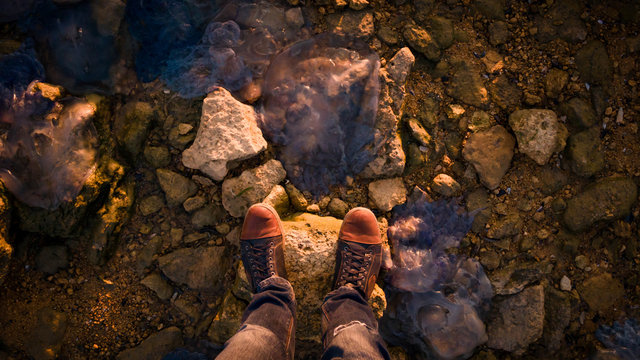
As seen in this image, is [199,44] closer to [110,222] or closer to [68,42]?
[68,42]

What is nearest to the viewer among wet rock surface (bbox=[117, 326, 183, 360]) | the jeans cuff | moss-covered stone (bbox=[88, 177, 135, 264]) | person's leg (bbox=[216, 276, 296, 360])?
person's leg (bbox=[216, 276, 296, 360])

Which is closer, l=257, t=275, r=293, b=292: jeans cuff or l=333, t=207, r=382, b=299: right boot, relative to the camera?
l=257, t=275, r=293, b=292: jeans cuff

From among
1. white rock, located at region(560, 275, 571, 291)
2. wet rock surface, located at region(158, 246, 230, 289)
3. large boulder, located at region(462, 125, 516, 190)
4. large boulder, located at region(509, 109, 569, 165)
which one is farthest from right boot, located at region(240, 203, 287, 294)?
white rock, located at region(560, 275, 571, 291)

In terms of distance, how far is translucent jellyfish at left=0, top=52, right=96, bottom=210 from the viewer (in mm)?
2234

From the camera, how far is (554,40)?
2639 mm

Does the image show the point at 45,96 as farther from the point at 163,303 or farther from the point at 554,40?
the point at 554,40

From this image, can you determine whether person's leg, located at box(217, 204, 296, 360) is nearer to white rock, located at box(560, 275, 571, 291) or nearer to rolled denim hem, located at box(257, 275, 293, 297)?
rolled denim hem, located at box(257, 275, 293, 297)

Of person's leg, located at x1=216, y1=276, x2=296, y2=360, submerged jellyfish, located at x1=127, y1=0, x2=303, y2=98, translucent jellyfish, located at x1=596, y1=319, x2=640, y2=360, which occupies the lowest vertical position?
translucent jellyfish, located at x1=596, y1=319, x2=640, y2=360

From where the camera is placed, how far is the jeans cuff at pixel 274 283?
2.16m

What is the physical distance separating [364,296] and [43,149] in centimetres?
237

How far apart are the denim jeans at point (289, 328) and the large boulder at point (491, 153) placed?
1.33 metres

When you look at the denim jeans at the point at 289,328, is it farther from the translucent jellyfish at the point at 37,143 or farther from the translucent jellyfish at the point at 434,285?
the translucent jellyfish at the point at 37,143

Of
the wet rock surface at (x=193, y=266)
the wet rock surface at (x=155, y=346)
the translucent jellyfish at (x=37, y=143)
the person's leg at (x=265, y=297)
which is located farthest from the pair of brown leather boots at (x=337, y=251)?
the translucent jellyfish at (x=37, y=143)

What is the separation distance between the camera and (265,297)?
2104 millimetres
